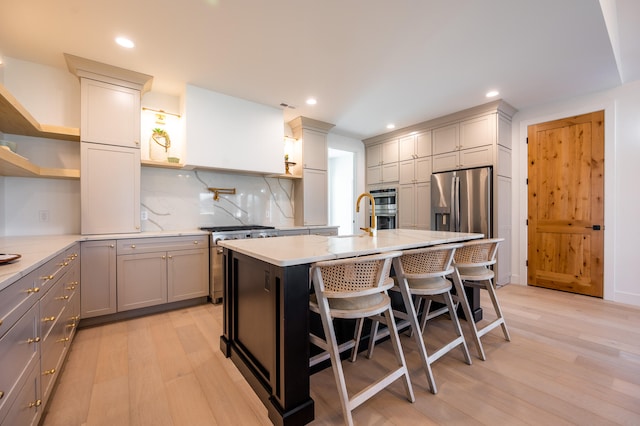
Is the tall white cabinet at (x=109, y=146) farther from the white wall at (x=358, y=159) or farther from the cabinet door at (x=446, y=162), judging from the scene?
the cabinet door at (x=446, y=162)

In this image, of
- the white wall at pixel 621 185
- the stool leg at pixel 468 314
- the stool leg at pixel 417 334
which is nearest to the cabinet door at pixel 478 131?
the white wall at pixel 621 185

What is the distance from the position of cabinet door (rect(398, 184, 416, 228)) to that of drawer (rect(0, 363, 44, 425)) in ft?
15.3

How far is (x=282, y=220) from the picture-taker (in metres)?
4.54

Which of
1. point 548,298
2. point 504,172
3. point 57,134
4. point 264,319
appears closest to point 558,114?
point 504,172

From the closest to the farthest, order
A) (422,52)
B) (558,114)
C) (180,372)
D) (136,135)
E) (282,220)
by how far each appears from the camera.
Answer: (180,372) < (422,52) < (136,135) < (558,114) < (282,220)

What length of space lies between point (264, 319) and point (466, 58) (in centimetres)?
304

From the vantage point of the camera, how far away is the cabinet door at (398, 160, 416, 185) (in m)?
4.82

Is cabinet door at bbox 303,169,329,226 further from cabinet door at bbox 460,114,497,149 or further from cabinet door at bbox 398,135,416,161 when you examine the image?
cabinet door at bbox 460,114,497,149

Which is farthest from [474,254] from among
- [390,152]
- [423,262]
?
[390,152]

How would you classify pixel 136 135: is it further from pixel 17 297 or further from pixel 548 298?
pixel 548 298

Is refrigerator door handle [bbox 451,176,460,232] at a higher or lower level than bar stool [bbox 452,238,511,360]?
higher

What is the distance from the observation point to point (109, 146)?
2.84 meters

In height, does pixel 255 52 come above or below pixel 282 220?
above

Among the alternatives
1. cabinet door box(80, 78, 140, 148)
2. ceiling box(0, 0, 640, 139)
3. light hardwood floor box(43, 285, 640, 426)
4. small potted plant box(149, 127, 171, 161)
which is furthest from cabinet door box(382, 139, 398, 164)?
cabinet door box(80, 78, 140, 148)
